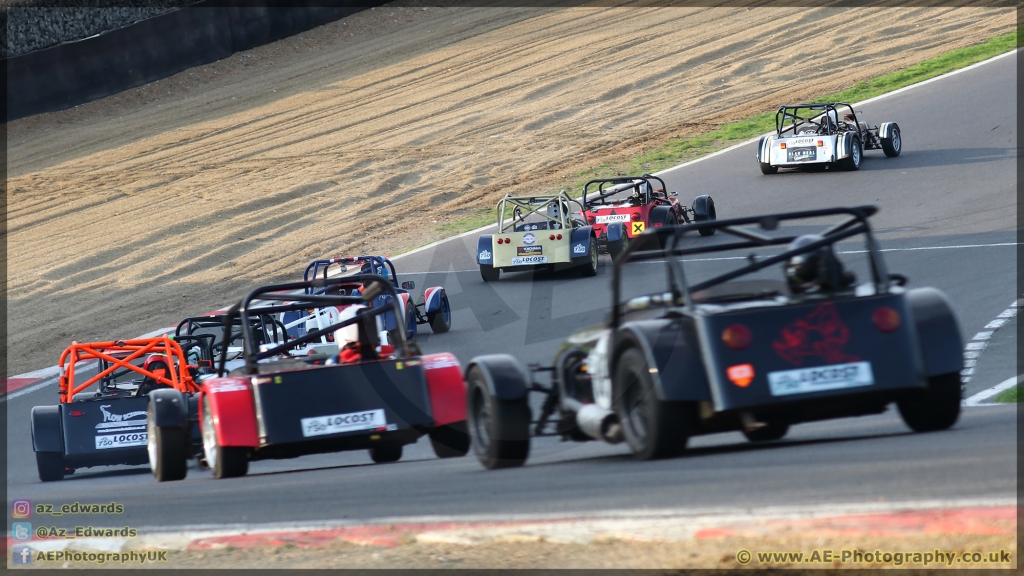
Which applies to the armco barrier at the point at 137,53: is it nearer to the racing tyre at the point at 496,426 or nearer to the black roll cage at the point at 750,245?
the racing tyre at the point at 496,426

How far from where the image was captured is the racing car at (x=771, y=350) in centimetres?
520

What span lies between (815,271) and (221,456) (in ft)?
13.3

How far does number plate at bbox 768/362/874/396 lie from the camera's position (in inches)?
204

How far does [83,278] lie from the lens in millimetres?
23641

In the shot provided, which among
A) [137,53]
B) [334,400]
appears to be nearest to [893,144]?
[137,53]

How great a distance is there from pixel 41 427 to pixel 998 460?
10.1 meters

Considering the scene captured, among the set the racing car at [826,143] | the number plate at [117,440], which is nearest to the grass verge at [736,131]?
the racing car at [826,143]

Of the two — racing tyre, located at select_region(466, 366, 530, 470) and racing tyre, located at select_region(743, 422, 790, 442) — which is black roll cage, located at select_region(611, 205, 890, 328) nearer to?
racing tyre, located at select_region(466, 366, 530, 470)

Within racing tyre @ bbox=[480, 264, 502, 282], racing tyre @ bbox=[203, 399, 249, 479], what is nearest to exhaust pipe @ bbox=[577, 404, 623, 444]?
racing tyre @ bbox=[203, 399, 249, 479]

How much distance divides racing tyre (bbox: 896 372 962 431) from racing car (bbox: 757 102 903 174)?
1911 cm

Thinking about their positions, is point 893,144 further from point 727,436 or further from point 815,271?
point 815,271

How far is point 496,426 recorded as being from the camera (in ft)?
20.9

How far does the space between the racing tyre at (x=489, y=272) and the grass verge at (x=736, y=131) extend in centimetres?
484

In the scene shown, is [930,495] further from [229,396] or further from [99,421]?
[99,421]
